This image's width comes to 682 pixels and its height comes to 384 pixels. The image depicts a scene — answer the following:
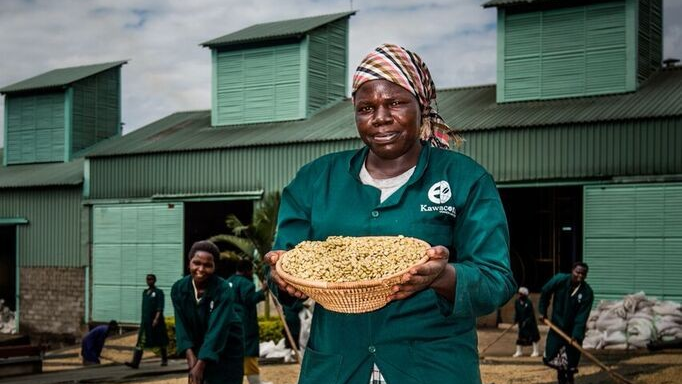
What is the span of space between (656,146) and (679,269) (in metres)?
2.78

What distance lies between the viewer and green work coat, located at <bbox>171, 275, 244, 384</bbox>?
8008 millimetres

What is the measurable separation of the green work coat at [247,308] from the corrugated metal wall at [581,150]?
10315mm

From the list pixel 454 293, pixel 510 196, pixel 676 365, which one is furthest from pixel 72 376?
pixel 454 293

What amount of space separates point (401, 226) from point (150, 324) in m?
17.4

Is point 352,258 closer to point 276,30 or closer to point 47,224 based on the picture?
point 276,30

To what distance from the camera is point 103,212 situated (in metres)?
30.0

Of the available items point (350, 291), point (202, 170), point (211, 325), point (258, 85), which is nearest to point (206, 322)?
point (211, 325)

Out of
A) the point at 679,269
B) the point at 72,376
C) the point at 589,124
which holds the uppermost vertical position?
A: the point at 589,124

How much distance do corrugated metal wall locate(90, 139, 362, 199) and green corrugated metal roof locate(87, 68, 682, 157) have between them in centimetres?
Result: 25

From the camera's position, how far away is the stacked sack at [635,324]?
20.3 m

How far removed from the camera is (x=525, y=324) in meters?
20.8

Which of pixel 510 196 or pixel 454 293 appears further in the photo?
pixel 510 196

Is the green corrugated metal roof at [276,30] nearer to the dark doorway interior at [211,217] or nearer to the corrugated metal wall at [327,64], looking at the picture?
the corrugated metal wall at [327,64]

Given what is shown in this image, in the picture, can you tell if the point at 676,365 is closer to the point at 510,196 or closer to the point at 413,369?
the point at 510,196
